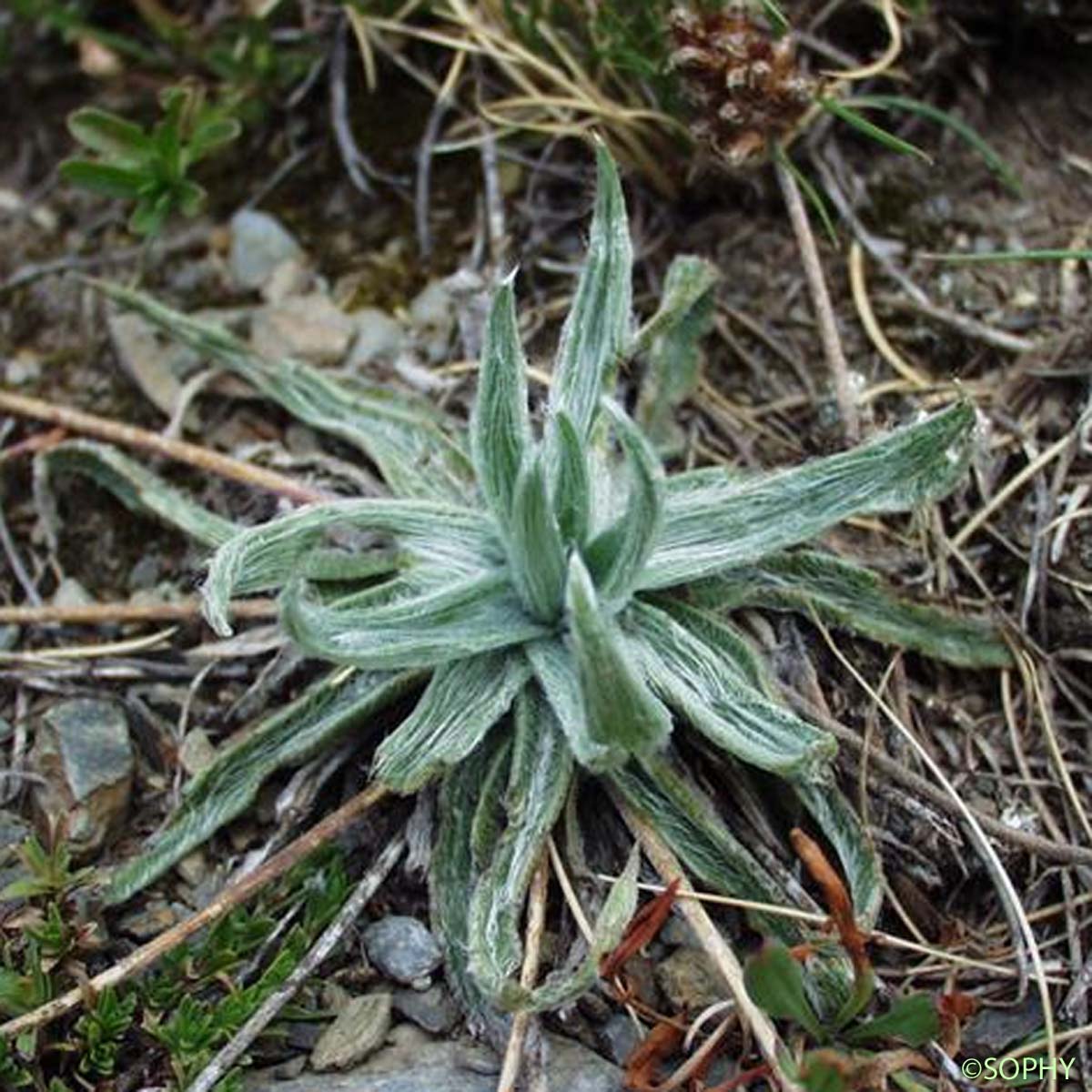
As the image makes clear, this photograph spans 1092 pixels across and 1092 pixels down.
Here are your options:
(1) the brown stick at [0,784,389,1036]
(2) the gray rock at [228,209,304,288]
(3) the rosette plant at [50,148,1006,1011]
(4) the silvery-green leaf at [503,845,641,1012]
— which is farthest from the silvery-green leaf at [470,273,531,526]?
(2) the gray rock at [228,209,304,288]

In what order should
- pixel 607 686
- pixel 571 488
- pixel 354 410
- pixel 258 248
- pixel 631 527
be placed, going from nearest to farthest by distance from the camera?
pixel 607 686, pixel 631 527, pixel 571 488, pixel 354 410, pixel 258 248

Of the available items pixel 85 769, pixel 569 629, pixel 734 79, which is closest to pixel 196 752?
pixel 85 769

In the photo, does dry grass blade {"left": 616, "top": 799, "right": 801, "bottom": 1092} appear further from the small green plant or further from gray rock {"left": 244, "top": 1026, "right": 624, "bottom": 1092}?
the small green plant

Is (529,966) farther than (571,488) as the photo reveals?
No

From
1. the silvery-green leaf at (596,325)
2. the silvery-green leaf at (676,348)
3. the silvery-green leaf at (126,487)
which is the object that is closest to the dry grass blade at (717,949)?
the silvery-green leaf at (596,325)

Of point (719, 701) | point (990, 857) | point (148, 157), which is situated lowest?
point (990, 857)

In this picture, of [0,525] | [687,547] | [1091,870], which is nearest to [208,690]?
[0,525]

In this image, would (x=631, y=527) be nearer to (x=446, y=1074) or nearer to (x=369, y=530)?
(x=369, y=530)
